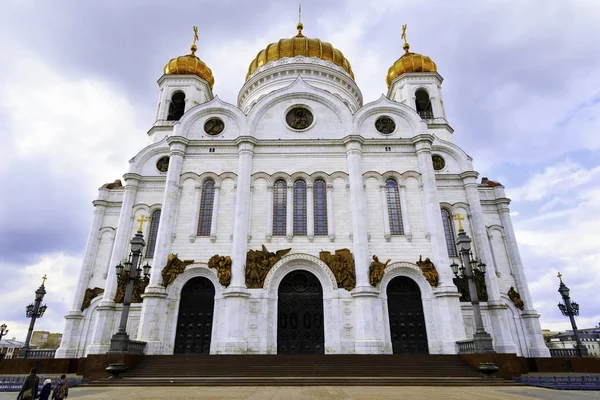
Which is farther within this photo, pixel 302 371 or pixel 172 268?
pixel 172 268

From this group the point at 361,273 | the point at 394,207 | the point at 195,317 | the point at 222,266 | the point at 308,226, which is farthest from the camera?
the point at 394,207

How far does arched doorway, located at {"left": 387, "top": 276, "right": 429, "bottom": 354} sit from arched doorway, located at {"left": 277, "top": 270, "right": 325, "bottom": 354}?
370 centimetres

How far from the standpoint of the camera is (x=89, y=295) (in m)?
21.6

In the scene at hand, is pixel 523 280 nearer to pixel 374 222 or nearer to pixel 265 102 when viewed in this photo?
pixel 374 222

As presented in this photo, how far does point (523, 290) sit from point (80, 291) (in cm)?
2767

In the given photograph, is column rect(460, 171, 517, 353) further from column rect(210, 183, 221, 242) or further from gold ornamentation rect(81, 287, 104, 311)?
gold ornamentation rect(81, 287, 104, 311)

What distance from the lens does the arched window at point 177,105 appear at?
93.7 ft

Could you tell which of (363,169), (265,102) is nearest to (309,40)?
(265,102)

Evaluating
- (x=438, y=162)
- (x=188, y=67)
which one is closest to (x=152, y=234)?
(x=188, y=67)

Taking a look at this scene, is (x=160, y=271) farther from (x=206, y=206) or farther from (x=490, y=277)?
(x=490, y=277)

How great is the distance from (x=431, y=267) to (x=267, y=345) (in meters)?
9.24

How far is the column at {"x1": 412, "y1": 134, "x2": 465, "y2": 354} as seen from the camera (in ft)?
55.5

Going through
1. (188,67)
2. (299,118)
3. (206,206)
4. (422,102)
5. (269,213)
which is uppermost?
(188,67)

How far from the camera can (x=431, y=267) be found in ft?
59.7
